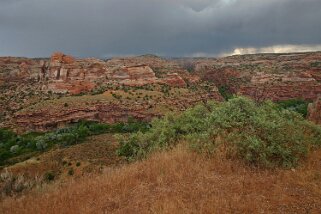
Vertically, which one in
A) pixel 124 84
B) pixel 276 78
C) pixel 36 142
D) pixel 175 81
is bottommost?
pixel 36 142

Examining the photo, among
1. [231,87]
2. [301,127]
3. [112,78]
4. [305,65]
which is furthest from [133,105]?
[301,127]

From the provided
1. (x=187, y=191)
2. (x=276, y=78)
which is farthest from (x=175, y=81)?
(x=187, y=191)

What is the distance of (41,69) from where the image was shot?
102250mm

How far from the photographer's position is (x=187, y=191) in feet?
17.2

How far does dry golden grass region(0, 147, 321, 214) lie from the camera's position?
15.6 feet

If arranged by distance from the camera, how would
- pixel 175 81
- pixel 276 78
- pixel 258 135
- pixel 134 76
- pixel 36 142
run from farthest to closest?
pixel 134 76 < pixel 175 81 < pixel 276 78 < pixel 36 142 < pixel 258 135

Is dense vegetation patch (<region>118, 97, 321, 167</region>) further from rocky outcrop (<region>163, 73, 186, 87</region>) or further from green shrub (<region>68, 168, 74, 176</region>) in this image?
rocky outcrop (<region>163, 73, 186, 87</region>)

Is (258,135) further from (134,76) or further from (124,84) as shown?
(134,76)

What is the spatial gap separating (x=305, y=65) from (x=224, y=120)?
103 metres

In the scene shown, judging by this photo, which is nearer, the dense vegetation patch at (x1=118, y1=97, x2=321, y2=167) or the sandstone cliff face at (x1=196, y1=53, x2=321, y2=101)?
the dense vegetation patch at (x1=118, y1=97, x2=321, y2=167)

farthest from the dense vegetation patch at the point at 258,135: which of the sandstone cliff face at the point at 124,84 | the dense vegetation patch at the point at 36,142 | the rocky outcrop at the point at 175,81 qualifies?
the rocky outcrop at the point at 175,81

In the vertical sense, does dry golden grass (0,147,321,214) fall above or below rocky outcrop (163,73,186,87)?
above

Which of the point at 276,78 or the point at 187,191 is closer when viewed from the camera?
the point at 187,191

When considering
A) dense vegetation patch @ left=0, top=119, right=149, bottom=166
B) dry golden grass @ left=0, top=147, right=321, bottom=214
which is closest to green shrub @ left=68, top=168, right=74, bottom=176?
dense vegetation patch @ left=0, top=119, right=149, bottom=166
